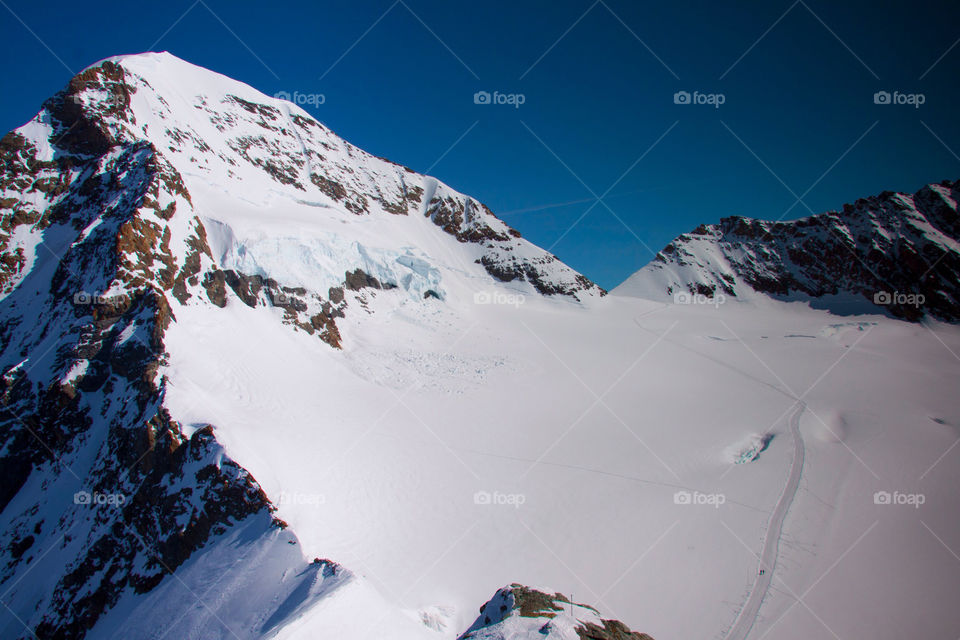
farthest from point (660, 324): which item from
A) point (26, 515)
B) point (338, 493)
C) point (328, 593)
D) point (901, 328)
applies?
point (26, 515)

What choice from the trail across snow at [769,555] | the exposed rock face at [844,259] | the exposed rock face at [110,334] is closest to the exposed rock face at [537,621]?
the exposed rock face at [110,334]

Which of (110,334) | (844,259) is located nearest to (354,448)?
(110,334)

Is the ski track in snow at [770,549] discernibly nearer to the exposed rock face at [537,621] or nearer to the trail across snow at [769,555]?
the trail across snow at [769,555]

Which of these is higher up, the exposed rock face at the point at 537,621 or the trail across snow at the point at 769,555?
the trail across snow at the point at 769,555

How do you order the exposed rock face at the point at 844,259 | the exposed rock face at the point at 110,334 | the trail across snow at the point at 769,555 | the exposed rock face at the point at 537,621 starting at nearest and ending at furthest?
the exposed rock face at the point at 537,621 < the trail across snow at the point at 769,555 < the exposed rock face at the point at 110,334 < the exposed rock face at the point at 844,259

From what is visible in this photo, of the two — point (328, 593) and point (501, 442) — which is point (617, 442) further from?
point (328, 593)
